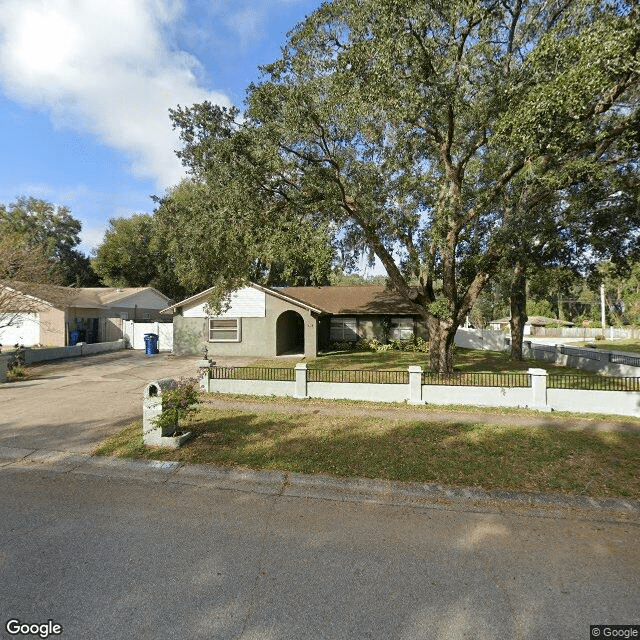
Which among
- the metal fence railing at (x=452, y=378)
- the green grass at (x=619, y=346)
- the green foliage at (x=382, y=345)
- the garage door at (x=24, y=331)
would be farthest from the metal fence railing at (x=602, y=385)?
the garage door at (x=24, y=331)

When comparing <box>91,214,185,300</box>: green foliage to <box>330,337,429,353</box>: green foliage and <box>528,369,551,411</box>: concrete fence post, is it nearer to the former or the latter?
<box>330,337,429,353</box>: green foliage

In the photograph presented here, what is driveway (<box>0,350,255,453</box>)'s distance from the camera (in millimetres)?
7078

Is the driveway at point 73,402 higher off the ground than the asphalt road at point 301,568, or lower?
higher

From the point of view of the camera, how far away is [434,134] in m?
10.7

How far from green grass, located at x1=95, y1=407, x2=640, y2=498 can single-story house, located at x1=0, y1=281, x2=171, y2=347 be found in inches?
571

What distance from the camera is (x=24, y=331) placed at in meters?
22.6

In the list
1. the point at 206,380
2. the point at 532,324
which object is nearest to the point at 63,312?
the point at 206,380

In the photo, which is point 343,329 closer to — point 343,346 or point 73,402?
point 343,346

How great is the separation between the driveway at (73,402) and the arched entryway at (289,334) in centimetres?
512

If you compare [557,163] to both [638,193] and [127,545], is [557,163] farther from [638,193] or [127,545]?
[127,545]

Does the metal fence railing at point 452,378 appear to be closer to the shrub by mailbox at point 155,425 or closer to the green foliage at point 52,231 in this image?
the shrub by mailbox at point 155,425

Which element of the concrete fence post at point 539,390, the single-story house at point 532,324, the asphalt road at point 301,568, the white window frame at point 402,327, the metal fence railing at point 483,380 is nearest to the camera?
the asphalt road at point 301,568

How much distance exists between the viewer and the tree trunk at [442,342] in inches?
508

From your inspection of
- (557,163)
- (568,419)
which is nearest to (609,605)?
(568,419)
